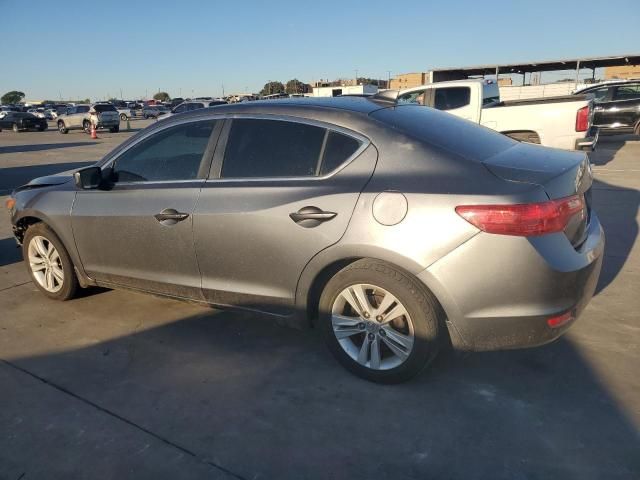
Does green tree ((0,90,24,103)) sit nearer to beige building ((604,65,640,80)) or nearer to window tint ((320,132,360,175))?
beige building ((604,65,640,80))

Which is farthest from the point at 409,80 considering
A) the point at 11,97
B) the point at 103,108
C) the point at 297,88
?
the point at 11,97

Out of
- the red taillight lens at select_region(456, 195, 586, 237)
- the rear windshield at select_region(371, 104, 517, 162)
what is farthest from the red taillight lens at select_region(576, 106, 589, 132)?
the red taillight lens at select_region(456, 195, 586, 237)

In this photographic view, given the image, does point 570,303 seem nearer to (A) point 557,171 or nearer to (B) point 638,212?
(A) point 557,171

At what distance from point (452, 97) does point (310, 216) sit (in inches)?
368

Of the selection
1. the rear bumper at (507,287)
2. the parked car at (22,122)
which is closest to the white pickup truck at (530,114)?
the rear bumper at (507,287)

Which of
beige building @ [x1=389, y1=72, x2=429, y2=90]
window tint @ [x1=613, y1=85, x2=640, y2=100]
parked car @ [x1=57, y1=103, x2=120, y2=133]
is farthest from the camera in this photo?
beige building @ [x1=389, y1=72, x2=429, y2=90]

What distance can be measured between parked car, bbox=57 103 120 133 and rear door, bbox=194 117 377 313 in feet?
95.8

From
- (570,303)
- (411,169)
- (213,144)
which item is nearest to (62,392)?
(213,144)

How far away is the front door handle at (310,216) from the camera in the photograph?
120 inches

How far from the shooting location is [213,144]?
3.63 meters

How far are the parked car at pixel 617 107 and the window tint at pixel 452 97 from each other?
6871 mm

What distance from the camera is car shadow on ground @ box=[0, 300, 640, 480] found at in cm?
250

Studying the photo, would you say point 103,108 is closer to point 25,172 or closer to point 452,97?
point 25,172

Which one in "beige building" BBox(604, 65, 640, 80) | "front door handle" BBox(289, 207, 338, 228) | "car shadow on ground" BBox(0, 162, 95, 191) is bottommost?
"car shadow on ground" BBox(0, 162, 95, 191)
